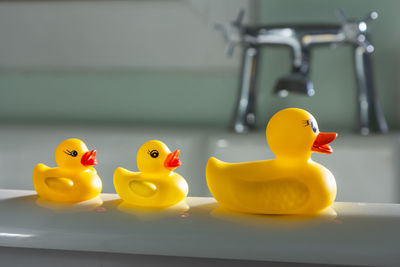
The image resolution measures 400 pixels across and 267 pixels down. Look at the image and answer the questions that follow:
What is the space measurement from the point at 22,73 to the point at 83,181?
0.97 metres

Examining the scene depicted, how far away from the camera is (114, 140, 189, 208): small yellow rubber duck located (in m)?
0.39

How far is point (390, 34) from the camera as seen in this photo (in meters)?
1.12

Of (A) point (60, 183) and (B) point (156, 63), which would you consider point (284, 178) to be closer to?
(A) point (60, 183)

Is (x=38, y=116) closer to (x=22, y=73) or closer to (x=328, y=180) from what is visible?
(x=22, y=73)

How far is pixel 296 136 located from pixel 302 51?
0.66 meters

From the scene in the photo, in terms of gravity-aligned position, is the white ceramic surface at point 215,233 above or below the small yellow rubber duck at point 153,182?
below

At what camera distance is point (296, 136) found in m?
0.38

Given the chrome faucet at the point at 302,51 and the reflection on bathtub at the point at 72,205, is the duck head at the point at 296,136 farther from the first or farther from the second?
the chrome faucet at the point at 302,51

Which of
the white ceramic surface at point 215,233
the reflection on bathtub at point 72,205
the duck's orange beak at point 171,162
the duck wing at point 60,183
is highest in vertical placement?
the duck's orange beak at point 171,162

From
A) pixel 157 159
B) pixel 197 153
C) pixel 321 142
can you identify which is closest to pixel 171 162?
pixel 157 159

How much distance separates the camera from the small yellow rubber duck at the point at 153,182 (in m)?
0.39

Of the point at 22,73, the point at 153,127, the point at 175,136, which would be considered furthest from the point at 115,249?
the point at 22,73

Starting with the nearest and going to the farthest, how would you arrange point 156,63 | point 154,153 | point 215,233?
1. point 215,233
2. point 154,153
3. point 156,63

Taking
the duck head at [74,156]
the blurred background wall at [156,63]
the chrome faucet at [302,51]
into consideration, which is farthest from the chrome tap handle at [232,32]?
the duck head at [74,156]
